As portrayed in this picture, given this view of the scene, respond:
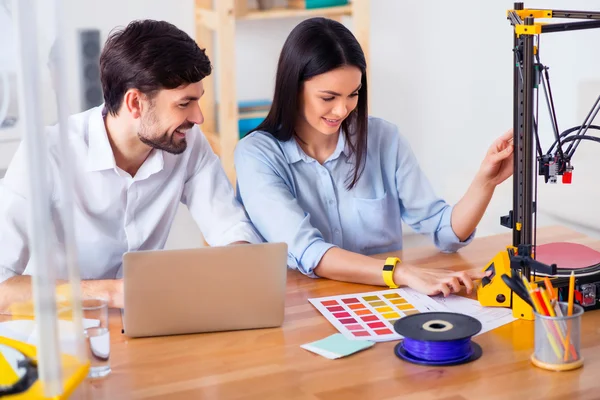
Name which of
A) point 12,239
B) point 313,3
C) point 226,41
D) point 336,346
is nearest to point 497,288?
point 336,346

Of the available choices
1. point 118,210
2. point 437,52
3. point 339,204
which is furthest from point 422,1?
point 118,210

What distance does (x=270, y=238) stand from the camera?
82.0 inches

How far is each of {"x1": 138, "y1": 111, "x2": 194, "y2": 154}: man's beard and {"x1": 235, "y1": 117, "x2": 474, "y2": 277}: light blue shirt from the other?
20 centimetres

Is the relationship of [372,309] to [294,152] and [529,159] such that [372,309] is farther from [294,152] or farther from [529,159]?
[294,152]

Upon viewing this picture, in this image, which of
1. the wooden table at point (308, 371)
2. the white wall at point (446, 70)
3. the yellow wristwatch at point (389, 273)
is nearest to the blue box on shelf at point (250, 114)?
the white wall at point (446, 70)

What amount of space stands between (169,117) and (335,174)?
0.49 meters

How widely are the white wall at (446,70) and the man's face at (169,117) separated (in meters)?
1.61

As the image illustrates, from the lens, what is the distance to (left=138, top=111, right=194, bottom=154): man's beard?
6.54 feet

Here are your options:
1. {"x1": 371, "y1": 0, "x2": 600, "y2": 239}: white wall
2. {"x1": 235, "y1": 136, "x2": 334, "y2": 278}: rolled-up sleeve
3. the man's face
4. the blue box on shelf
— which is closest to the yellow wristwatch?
{"x1": 235, "y1": 136, "x2": 334, "y2": 278}: rolled-up sleeve

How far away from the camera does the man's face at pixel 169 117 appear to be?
77.9 inches

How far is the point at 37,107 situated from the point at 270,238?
Answer: 3.49ft

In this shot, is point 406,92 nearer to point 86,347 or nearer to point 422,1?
point 422,1

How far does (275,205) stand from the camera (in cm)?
206

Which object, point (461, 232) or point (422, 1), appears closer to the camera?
point (461, 232)
